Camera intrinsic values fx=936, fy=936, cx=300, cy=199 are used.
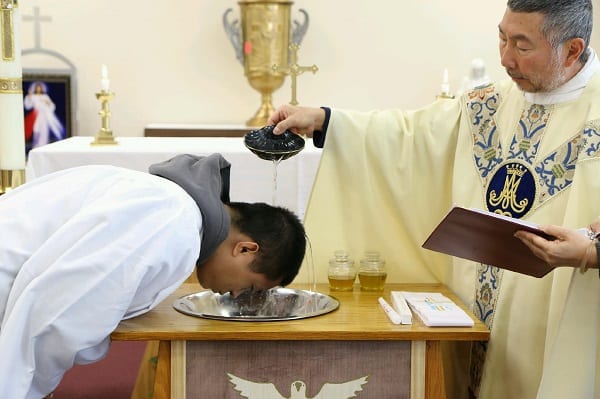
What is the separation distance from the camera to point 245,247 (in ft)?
7.96

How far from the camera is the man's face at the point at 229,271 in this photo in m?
2.42

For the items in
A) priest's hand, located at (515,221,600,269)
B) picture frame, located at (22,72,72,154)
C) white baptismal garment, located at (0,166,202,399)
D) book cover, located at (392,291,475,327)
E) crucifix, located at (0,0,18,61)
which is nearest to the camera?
white baptismal garment, located at (0,166,202,399)

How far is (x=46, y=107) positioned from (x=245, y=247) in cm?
445

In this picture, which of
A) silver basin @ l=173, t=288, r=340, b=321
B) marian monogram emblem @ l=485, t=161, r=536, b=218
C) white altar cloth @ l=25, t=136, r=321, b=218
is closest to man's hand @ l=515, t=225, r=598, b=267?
marian monogram emblem @ l=485, t=161, r=536, b=218

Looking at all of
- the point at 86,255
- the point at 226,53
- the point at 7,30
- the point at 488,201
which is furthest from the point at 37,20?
the point at 86,255

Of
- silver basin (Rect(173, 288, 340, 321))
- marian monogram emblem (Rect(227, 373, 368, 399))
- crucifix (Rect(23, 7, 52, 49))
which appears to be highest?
crucifix (Rect(23, 7, 52, 49))

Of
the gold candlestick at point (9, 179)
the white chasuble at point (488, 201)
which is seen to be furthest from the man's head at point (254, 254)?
the gold candlestick at point (9, 179)

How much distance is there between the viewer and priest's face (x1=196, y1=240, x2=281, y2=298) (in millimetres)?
2418

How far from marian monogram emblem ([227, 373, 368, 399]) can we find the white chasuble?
49 centimetres

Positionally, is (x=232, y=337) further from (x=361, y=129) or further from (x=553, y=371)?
(x=361, y=129)

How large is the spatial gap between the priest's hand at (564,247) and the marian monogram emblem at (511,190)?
17.0 inches

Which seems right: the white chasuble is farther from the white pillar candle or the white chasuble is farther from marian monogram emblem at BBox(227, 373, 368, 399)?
the white pillar candle

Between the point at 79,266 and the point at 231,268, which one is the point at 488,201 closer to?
the point at 231,268

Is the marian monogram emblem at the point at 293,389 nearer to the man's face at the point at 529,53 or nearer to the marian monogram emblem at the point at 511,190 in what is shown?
the marian monogram emblem at the point at 511,190
